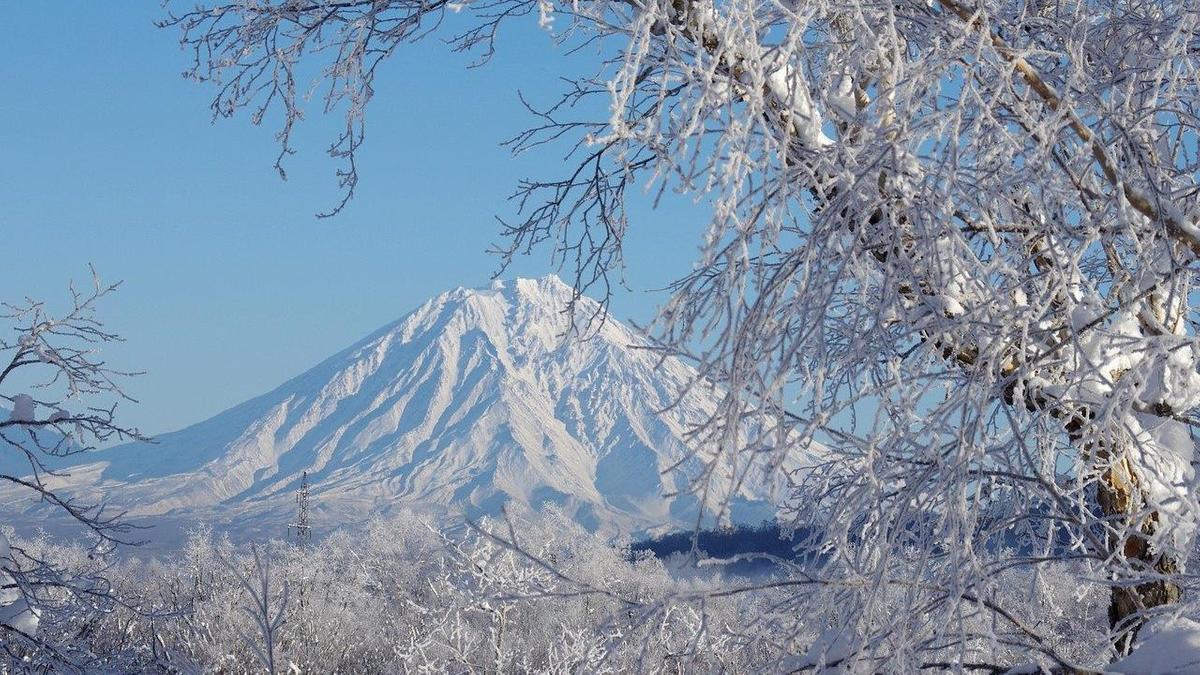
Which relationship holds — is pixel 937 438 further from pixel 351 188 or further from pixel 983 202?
pixel 351 188

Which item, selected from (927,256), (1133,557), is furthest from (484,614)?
(927,256)

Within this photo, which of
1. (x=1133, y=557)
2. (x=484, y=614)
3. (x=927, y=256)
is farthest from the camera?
(x=484, y=614)

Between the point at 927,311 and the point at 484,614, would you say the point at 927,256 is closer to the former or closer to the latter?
the point at 927,311

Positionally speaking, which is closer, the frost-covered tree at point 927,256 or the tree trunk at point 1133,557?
the frost-covered tree at point 927,256

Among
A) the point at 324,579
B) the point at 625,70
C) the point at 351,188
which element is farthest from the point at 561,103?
the point at 324,579

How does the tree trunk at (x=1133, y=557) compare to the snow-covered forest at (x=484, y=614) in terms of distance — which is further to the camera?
the tree trunk at (x=1133, y=557)

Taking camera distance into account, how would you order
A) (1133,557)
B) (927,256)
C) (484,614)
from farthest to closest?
(484,614) → (1133,557) → (927,256)

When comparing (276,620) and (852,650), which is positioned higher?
(276,620)

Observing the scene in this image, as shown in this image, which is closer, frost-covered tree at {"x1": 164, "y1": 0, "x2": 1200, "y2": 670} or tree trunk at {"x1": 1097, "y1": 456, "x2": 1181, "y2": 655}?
frost-covered tree at {"x1": 164, "y1": 0, "x2": 1200, "y2": 670}

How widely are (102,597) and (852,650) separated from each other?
7.51 meters

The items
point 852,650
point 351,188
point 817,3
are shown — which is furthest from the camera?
point 351,188

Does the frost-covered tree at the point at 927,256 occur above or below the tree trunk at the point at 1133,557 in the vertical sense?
above

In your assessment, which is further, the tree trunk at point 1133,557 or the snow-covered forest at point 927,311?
the tree trunk at point 1133,557

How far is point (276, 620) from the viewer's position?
3891 millimetres
